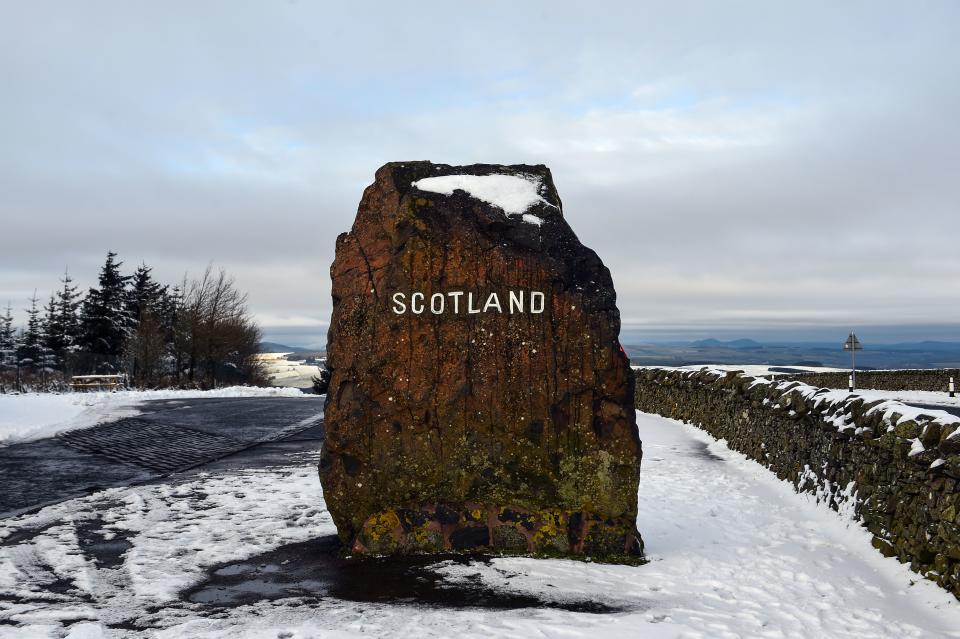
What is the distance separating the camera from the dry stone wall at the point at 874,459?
4781mm

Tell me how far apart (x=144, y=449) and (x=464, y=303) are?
824 centimetres

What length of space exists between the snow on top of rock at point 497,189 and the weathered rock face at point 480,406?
0.20 m

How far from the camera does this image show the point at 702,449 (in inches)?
475

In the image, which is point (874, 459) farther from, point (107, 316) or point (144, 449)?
point (107, 316)

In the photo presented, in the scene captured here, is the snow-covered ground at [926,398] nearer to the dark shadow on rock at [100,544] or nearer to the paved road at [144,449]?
the paved road at [144,449]

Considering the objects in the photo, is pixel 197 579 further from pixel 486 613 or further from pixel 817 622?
pixel 817 622

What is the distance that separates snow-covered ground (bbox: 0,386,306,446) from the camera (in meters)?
12.9

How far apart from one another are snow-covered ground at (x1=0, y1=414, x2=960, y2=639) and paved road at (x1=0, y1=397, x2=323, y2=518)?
43.2 inches

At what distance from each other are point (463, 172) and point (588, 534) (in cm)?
327

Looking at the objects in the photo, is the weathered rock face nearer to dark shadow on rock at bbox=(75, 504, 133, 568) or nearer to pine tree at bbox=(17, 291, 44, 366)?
dark shadow on rock at bbox=(75, 504, 133, 568)

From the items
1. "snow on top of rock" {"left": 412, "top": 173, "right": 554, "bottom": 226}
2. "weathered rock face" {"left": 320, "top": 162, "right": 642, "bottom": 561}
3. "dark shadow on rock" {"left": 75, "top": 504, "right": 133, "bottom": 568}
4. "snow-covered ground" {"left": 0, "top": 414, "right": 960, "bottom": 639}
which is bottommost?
"snow-covered ground" {"left": 0, "top": 414, "right": 960, "bottom": 639}

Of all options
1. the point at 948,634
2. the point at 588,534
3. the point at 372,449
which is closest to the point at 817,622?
the point at 948,634

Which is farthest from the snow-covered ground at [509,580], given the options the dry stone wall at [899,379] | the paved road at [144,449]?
the dry stone wall at [899,379]

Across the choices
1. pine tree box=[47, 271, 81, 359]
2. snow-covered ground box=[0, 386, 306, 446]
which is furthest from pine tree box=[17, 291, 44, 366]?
snow-covered ground box=[0, 386, 306, 446]
